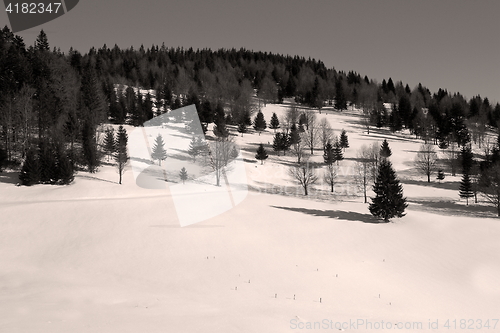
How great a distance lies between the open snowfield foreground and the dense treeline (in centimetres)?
1415

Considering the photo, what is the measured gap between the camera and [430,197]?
43.7m

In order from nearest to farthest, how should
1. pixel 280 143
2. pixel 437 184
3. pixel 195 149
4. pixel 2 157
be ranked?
1. pixel 2 157
2. pixel 437 184
3. pixel 195 149
4. pixel 280 143

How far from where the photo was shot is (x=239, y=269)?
1681 centimetres

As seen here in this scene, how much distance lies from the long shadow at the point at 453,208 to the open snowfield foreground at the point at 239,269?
7933 millimetres

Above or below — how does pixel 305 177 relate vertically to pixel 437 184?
above

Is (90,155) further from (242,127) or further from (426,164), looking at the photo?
(426,164)

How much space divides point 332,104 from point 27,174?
325 ft

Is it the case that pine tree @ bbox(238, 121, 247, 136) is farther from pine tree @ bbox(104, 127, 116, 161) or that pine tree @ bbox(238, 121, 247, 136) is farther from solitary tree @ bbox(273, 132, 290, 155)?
pine tree @ bbox(104, 127, 116, 161)

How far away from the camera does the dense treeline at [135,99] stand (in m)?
45.0

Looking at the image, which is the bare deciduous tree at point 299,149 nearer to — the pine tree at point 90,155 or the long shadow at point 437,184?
the long shadow at point 437,184

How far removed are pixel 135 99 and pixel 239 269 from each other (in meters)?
78.4

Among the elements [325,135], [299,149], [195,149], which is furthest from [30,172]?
[325,135]

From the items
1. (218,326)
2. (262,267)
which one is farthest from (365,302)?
(218,326)

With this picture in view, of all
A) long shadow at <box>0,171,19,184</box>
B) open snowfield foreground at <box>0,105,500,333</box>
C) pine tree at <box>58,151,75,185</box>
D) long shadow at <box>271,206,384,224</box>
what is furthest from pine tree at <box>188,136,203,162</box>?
long shadow at <box>271,206,384,224</box>
